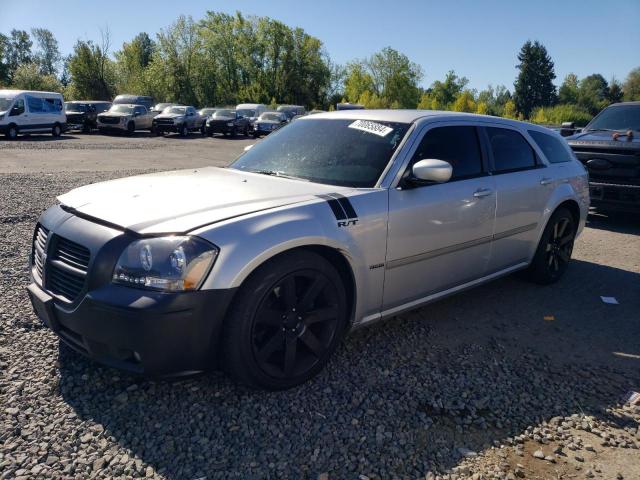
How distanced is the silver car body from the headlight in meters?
0.06

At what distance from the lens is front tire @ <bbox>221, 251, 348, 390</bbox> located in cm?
272

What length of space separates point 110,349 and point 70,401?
478mm

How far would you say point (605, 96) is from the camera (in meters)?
76.9

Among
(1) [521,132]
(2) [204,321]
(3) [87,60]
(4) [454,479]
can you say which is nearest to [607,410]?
(4) [454,479]

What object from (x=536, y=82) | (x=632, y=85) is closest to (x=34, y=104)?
(x=632, y=85)

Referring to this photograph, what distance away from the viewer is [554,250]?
5.17m

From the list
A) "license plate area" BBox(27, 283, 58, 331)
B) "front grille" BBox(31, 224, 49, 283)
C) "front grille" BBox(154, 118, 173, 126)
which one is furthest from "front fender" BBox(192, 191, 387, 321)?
"front grille" BBox(154, 118, 173, 126)

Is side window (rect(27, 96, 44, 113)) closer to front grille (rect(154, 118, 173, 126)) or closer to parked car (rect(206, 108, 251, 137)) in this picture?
front grille (rect(154, 118, 173, 126))

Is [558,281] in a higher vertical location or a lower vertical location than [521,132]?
lower

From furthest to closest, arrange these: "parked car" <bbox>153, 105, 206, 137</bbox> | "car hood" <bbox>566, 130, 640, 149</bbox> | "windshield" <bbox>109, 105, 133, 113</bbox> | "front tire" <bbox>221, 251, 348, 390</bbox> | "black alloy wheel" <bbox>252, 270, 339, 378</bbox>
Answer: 1. "parked car" <bbox>153, 105, 206, 137</bbox>
2. "windshield" <bbox>109, 105, 133, 113</bbox>
3. "car hood" <bbox>566, 130, 640, 149</bbox>
4. "black alloy wheel" <bbox>252, 270, 339, 378</bbox>
5. "front tire" <bbox>221, 251, 348, 390</bbox>

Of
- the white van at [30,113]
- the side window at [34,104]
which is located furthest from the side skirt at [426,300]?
the side window at [34,104]

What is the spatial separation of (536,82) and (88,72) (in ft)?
214

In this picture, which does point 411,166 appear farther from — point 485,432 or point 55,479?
point 55,479

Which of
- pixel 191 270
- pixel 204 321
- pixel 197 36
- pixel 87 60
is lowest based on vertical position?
pixel 204 321
